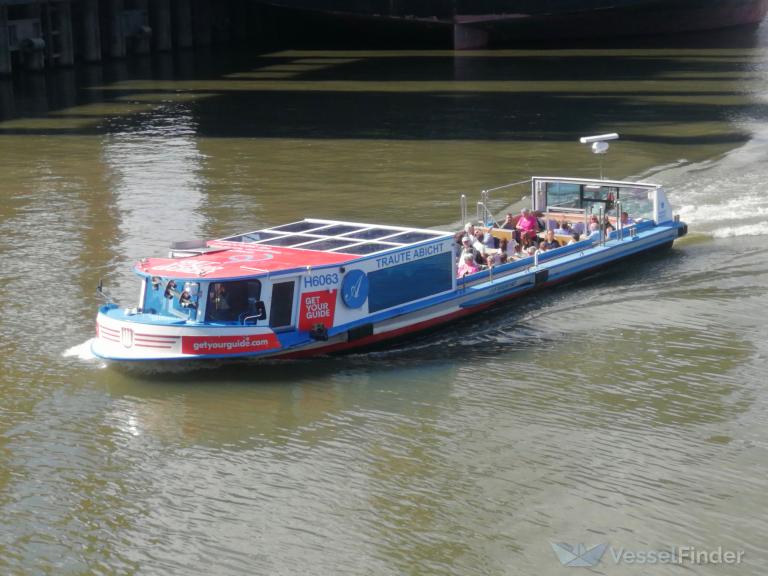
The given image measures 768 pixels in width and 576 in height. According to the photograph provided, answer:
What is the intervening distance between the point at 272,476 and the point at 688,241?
17.1 metres

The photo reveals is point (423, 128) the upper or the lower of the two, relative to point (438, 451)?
upper

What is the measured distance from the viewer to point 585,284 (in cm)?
2908

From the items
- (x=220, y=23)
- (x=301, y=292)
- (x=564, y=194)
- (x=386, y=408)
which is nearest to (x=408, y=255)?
(x=301, y=292)

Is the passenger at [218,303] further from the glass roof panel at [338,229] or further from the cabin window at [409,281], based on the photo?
the glass roof panel at [338,229]

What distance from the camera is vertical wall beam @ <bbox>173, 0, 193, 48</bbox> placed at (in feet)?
268

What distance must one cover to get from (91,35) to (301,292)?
53552mm

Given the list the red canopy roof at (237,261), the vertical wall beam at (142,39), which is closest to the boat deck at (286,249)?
the red canopy roof at (237,261)

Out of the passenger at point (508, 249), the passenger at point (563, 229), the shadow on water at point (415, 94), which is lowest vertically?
the passenger at point (508, 249)

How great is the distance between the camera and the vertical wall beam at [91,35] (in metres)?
72.0

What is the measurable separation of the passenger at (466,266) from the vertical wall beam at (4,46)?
140ft

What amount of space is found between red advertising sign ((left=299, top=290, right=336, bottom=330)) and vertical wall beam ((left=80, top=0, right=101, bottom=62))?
52759 mm

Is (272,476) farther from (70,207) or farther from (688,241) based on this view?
(70,207)

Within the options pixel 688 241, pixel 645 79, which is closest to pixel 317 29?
pixel 645 79

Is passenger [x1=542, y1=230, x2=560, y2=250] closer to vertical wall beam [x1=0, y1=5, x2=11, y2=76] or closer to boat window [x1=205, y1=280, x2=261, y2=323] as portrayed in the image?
boat window [x1=205, y1=280, x2=261, y2=323]
